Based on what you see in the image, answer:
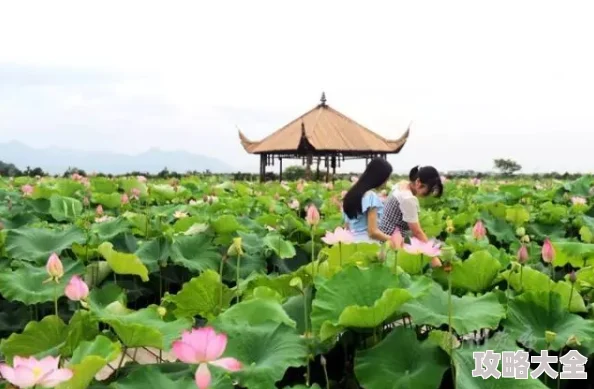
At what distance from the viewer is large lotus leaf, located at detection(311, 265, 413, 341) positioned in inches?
53.3

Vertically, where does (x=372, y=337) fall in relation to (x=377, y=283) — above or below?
below

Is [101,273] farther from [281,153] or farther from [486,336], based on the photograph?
[281,153]

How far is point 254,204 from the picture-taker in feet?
16.1

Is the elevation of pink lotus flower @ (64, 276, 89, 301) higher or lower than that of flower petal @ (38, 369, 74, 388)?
higher

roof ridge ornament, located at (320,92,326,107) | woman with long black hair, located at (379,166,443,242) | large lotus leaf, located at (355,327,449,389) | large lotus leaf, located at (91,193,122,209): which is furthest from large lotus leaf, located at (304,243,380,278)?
roof ridge ornament, located at (320,92,326,107)

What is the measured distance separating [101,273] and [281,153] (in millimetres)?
18365

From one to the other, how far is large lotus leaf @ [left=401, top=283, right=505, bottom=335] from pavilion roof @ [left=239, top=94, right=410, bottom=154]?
17.6m

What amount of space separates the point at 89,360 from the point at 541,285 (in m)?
1.20

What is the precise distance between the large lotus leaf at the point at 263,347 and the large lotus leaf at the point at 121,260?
0.83 metres

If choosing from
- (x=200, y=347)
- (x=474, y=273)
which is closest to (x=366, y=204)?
(x=474, y=273)

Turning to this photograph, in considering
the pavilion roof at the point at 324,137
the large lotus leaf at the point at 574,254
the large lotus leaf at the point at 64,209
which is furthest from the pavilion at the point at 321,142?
the large lotus leaf at the point at 574,254

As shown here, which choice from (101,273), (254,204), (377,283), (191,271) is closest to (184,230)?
(191,271)

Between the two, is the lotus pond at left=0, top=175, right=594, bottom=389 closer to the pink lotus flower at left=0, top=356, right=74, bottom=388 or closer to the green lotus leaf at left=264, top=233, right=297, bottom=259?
the pink lotus flower at left=0, top=356, right=74, bottom=388

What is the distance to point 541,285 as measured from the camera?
6.04ft
